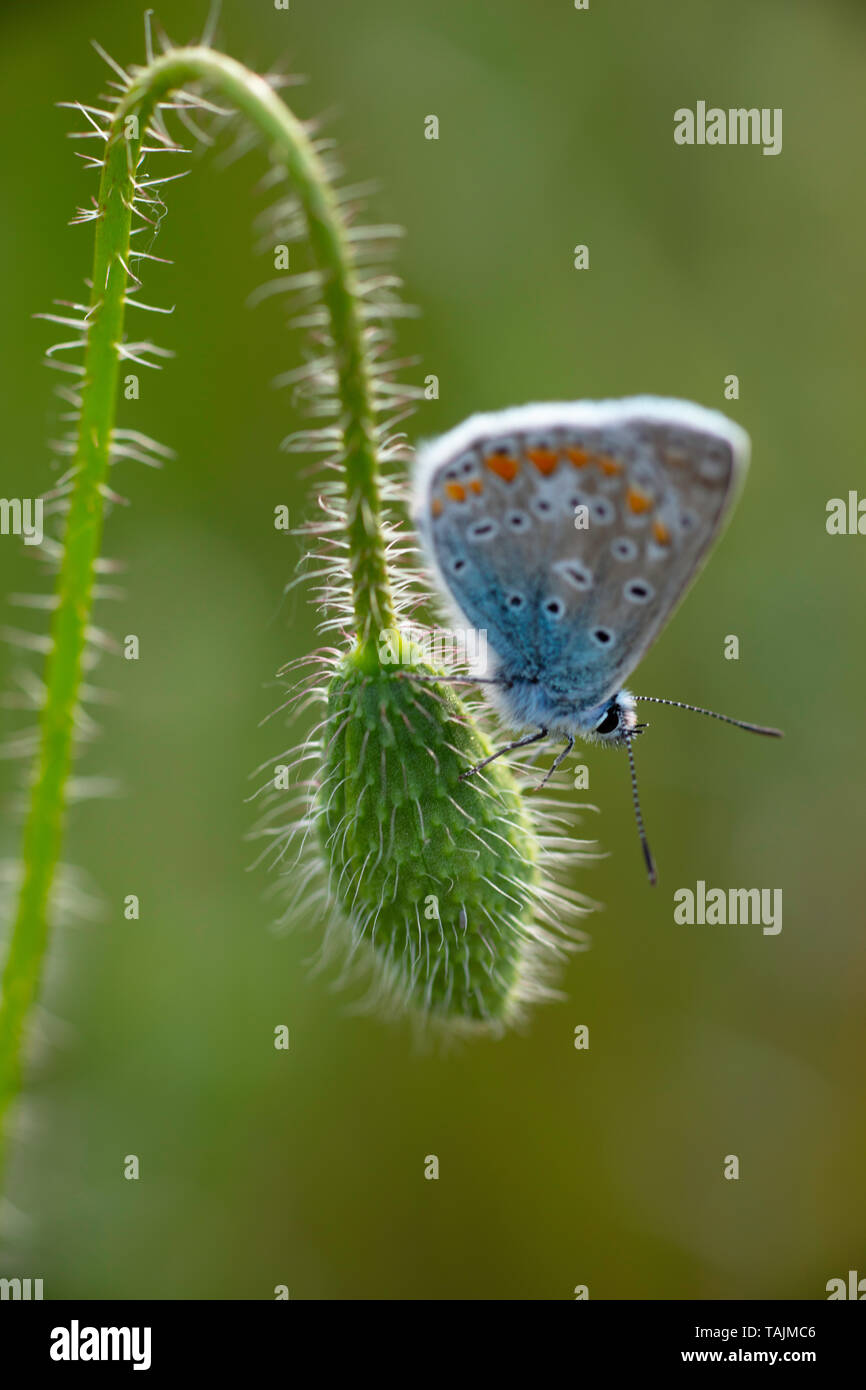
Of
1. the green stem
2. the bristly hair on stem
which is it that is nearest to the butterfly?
the bristly hair on stem

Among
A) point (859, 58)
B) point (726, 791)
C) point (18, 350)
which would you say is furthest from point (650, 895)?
point (859, 58)

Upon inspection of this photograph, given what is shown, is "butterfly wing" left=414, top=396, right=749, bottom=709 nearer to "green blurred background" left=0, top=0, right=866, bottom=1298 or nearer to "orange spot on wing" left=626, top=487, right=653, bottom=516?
"orange spot on wing" left=626, top=487, right=653, bottom=516

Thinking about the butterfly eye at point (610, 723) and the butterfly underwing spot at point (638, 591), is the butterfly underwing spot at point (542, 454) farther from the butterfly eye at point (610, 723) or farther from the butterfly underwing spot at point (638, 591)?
the butterfly eye at point (610, 723)

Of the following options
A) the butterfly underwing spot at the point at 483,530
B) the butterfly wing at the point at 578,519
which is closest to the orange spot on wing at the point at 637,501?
the butterfly wing at the point at 578,519

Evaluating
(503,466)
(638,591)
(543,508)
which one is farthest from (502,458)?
(638,591)

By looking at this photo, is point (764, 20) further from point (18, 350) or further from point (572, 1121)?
point (572, 1121)

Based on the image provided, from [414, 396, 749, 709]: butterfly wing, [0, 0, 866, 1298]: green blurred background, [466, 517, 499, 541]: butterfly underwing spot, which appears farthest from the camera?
[0, 0, 866, 1298]: green blurred background
